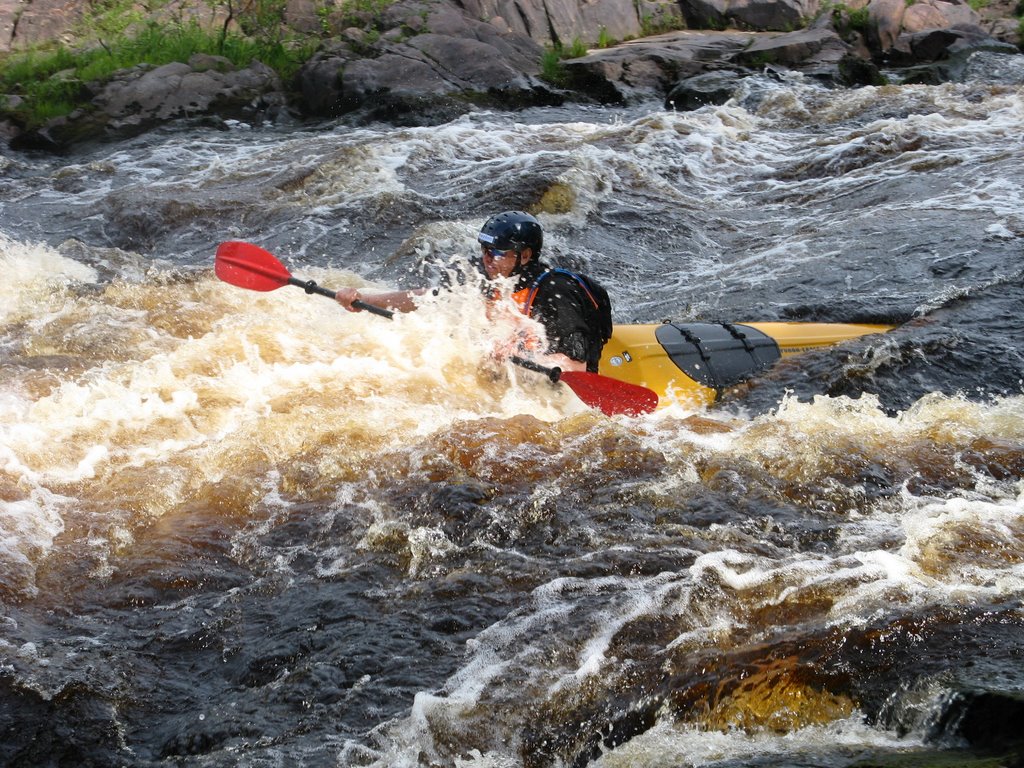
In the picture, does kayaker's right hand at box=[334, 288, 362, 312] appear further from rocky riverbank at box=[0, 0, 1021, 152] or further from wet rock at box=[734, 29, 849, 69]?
wet rock at box=[734, 29, 849, 69]

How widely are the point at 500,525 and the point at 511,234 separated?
171 cm

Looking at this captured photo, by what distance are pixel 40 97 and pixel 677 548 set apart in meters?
12.1

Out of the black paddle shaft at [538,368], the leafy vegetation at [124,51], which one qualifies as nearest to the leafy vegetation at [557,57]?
the leafy vegetation at [124,51]

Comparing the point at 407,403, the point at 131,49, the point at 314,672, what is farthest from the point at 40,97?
the point at 314,672

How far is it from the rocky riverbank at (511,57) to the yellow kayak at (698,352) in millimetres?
7637

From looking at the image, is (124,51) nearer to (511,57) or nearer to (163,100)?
(163,100)

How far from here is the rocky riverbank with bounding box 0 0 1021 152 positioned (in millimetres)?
12961

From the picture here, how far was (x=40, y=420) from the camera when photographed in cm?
498

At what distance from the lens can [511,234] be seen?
526cm

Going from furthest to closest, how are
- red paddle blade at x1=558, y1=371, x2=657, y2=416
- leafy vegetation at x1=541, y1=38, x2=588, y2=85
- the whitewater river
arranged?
leafy vegetation at x1=541, y1=38, x2=588, y2=85, red paddle blade at x1=558, y1=371, x2=657, y2=416, the whitewater river

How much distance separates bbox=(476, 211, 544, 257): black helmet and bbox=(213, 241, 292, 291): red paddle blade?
1.49 metres

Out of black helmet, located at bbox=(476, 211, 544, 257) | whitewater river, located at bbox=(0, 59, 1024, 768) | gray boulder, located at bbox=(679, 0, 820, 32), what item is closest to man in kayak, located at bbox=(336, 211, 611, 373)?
black helmet, located at bbox=(476, 211, 544, 257)

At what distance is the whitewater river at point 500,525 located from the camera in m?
3.03

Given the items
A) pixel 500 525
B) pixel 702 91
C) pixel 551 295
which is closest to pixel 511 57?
pixel 702 91
